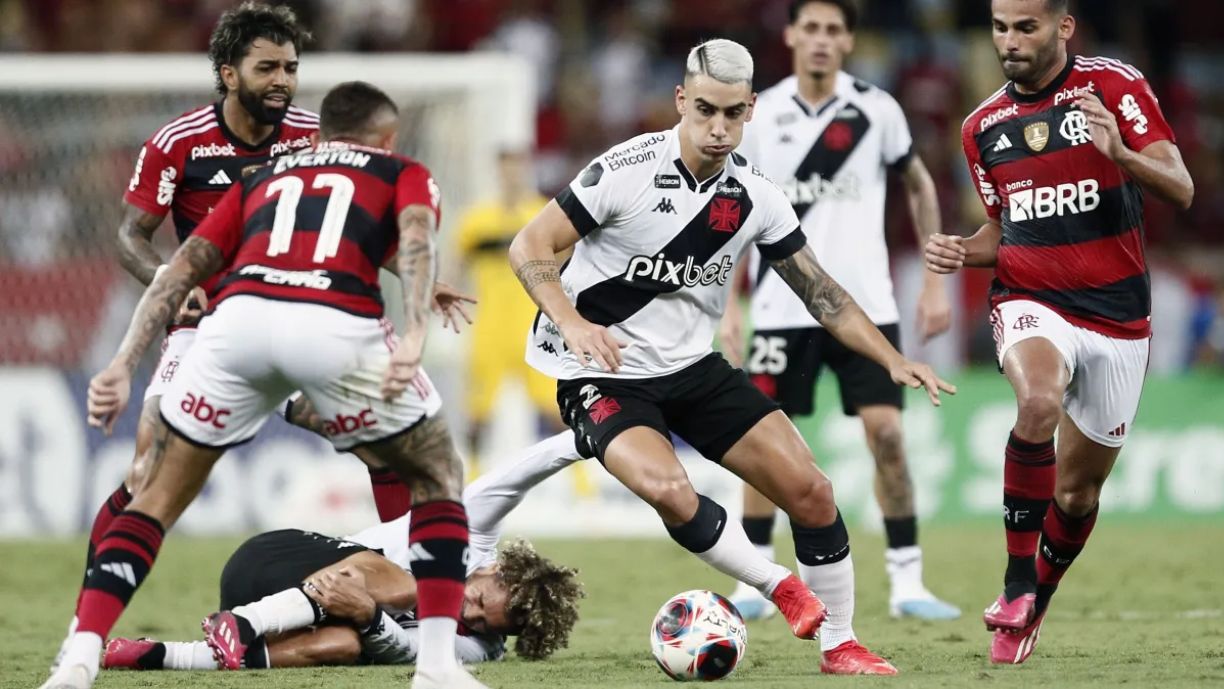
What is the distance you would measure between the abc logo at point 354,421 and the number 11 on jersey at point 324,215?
523mm

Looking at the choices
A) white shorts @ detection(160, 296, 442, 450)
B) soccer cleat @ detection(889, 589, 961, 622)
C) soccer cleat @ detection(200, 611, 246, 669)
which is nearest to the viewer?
white shorts @ detection(160, 296, 442, 450)

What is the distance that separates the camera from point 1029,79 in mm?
6949

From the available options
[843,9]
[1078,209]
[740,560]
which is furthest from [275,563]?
[843,9]

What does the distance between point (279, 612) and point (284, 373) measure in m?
1.39

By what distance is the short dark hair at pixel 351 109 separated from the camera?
5.96 m

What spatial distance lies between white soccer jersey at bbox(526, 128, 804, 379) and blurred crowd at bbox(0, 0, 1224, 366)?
31.8ft

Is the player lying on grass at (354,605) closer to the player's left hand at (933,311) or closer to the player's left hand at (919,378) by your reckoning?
the player's left hand at (919,378)

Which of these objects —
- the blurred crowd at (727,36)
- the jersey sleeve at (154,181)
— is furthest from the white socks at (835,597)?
the blurred crowd at (727,36)

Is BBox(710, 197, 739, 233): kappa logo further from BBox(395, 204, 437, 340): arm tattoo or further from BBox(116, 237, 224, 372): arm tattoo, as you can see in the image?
BBox(116, 237, 224, 372): arm tattoo

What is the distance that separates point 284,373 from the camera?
5.66 meters

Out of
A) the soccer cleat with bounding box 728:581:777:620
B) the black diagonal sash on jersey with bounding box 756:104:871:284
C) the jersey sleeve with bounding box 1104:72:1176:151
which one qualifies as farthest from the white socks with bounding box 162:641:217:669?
the jersey sleeve with bounding box 1104:72:1176:151

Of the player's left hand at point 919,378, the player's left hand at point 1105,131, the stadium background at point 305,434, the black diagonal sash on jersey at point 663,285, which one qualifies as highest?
the player's left hand at point 1105,131

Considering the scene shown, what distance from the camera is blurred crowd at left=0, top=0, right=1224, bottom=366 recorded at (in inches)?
675

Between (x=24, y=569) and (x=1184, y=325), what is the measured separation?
10287mm
